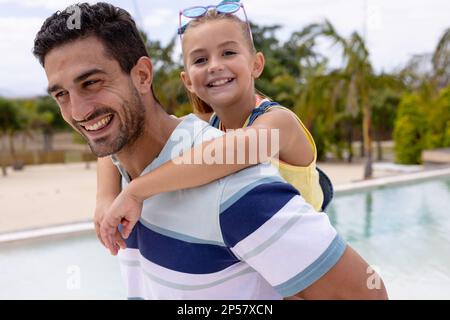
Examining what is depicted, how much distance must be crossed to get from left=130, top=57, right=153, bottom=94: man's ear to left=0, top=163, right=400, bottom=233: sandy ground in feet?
22.4

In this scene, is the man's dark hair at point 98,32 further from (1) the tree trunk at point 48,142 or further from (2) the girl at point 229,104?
(1) the tree trunk at point 48,142

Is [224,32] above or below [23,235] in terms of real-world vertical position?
above

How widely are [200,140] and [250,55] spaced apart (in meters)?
0.75

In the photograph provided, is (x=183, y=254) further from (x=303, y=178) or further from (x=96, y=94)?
(x=303, y=178)

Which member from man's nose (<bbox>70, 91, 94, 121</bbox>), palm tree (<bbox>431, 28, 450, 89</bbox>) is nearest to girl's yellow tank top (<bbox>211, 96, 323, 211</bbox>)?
man's nose (<bbox>70, 91, 94, 121</bbox>)

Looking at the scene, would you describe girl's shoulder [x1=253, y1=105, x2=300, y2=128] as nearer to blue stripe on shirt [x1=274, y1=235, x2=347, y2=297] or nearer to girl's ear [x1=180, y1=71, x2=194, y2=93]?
girl's ear [x1=180, y1=71, x2=194, y2=93]

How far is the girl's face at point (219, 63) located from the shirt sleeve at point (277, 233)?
0.77 meters

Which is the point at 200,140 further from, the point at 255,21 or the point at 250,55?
the point at 255,21

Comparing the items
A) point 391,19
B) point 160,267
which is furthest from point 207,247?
point 391,19

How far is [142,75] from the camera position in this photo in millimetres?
1064

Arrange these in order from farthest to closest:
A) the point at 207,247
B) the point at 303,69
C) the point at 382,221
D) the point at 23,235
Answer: the point at 303,69
the point at 382,221
the point at 23,235
the point at 207,247

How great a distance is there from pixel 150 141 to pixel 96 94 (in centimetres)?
15

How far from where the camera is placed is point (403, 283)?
5.25 meters

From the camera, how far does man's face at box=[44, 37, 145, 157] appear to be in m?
0.96
